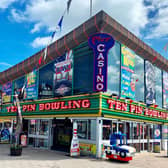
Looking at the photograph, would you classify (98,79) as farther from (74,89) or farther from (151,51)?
(151,51)

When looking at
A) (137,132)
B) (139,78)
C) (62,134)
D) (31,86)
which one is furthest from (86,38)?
(137,132)

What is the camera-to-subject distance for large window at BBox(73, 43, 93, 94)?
1537 cm

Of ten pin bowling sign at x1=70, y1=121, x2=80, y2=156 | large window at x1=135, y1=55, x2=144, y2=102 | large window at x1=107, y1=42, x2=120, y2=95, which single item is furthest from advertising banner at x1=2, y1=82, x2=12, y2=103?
large window at x1=135, y1=55, x2=144, y2=102

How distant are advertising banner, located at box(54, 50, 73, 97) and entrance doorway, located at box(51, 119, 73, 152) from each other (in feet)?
7.42

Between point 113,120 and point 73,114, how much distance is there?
2880 mm

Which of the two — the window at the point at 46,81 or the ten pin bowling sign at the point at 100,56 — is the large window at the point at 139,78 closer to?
the ten pin bowling sign at the point at 100,56

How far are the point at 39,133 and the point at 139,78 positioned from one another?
394 inches

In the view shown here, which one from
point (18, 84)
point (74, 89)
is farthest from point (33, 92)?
point (74, 89)

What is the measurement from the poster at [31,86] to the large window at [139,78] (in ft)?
30.5

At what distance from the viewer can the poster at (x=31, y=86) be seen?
67.6ft

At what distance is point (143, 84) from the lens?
19.5m

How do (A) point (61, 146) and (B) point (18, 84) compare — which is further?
(B) point (18, 84)

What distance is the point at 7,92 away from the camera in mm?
25219

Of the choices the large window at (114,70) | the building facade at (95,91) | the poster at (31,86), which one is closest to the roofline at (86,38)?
the building facade at (95,91)
